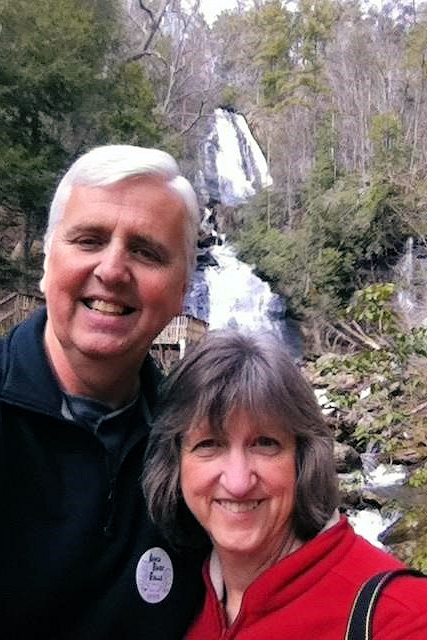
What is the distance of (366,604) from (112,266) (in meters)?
0.83

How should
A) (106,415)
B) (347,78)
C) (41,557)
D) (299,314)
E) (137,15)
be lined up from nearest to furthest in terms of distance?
(41,557) < (106,415) < (299,314) < (137,15) < (347,78)

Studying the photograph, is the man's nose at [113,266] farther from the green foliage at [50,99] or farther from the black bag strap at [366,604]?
the green foliage at [50,99]

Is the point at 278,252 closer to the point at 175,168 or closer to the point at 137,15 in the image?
the point at 137,15

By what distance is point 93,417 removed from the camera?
1683 millimetres

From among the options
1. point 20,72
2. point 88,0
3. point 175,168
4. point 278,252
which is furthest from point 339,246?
point 175,168

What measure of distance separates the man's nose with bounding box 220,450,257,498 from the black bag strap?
0.32 meters

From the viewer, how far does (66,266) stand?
1.62m

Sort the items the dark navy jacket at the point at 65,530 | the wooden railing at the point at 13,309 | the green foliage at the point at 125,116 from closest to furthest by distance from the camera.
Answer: the dark navy jacket at the point at 65,530 → the wooden railing at the point at 13,309 → the green foliage at the point at 125,116

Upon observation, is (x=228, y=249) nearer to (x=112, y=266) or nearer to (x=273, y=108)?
(x=273, y=108)

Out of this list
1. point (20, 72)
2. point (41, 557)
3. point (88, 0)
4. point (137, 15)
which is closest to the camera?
point (41, 557)

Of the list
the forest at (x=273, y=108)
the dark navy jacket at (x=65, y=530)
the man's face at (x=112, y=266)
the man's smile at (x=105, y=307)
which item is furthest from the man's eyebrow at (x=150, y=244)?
the forest at (x=273, y=108)

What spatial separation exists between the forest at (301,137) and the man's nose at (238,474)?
137 inches

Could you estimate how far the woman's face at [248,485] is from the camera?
1552 mm

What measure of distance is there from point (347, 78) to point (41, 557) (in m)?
31.3
